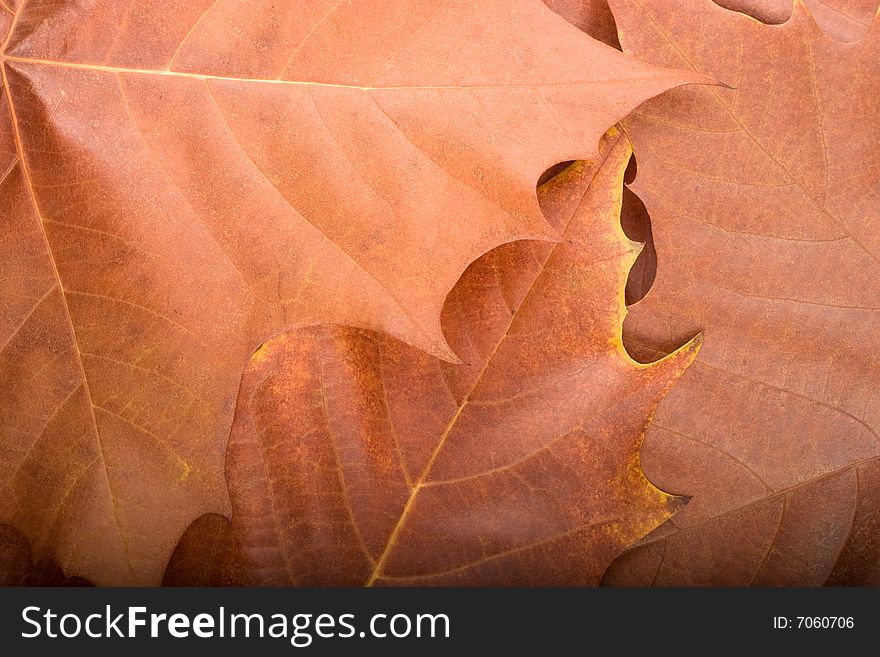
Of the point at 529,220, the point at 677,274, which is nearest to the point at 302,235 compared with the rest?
the point at 529,220

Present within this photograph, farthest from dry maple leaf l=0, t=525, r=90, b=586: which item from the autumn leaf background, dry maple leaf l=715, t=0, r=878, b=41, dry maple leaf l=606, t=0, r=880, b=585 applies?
dry maple leaf l=715, t=0, r=878, b=41

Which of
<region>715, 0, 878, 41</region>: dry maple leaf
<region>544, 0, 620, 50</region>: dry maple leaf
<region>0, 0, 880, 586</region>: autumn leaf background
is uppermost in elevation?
<region>544, 0, 620, 50</region>: dry maple leaf

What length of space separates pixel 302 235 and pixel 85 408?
251 mm

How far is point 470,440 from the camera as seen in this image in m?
0.67

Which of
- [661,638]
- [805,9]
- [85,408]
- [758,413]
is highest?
[805,9]

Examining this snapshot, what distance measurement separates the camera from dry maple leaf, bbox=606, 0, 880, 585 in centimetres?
65

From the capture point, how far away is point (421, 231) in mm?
625

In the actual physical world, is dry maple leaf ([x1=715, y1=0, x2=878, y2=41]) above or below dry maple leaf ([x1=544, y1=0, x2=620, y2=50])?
below

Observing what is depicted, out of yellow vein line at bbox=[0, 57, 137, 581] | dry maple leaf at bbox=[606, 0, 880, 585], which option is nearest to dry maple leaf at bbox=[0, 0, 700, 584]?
yellow vein line at bbox=[0, 57, 137, 581]

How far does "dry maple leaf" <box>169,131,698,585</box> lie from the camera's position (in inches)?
26.0

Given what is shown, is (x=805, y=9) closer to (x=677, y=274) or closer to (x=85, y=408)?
(x=677, y=274)

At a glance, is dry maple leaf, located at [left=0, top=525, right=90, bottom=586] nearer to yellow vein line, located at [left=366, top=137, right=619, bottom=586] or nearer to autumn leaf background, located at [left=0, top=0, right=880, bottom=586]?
autumn leaf background, located at [left=0, top=0, right=880, bottom=586]

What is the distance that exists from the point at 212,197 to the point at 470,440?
308mm

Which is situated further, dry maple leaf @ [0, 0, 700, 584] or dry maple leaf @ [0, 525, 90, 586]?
dry maple leaf @ [0, 525, 90, 586]
